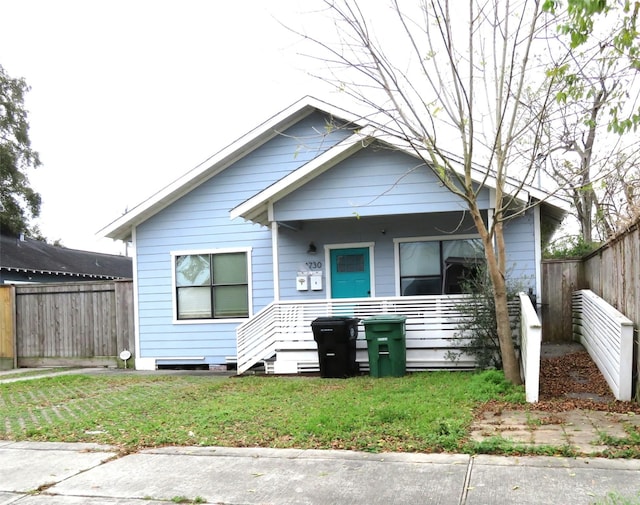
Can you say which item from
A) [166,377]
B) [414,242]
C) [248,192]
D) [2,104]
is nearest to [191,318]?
[166,377]

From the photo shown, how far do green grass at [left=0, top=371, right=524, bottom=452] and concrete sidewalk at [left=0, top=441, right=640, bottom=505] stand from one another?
1.25 ft

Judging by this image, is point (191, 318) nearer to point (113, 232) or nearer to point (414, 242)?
point (113, 232)

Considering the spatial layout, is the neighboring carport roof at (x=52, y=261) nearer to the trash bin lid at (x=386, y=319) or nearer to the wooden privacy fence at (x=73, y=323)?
the wooden privacy fence at (x=73, y=323)

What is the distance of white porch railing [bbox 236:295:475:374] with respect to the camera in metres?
9.77

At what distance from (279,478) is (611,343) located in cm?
477

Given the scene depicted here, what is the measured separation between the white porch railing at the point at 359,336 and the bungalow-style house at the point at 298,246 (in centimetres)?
2

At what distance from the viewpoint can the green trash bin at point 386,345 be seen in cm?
930

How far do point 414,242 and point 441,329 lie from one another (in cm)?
228

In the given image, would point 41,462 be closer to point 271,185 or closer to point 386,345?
point 386,345

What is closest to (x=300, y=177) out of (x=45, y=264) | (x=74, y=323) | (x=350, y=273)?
(x=350, y=273)

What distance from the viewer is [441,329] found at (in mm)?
9797

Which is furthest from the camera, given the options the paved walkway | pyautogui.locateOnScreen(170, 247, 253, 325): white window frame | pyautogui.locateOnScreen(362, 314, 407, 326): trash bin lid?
pyautogui.locateOnScreen(170, 247, 253, 325): white window frame

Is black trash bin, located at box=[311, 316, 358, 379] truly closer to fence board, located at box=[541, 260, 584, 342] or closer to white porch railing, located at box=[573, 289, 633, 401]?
white porch railing, located at box=[573, 289, 633, 401]

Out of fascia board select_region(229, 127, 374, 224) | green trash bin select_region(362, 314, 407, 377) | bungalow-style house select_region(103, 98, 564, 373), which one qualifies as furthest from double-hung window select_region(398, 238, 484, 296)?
fascia board select_region(229, 127, 374, 224)
